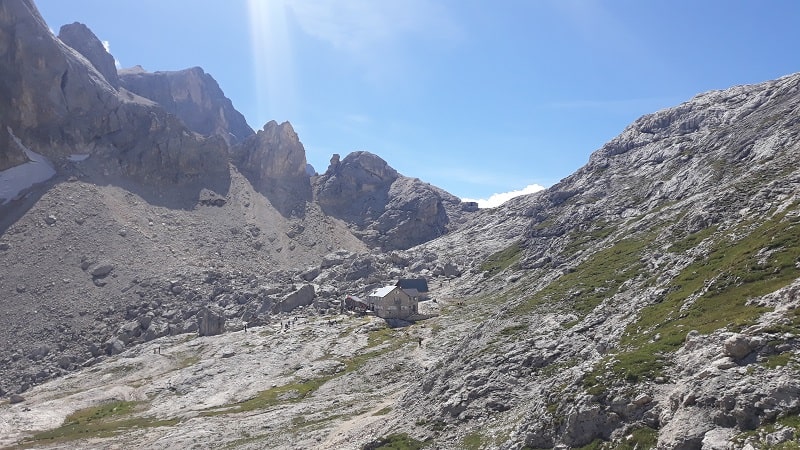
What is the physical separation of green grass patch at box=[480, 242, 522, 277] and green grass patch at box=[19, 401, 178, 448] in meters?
87.0

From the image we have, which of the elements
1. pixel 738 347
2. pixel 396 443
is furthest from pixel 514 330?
pixel 738 347

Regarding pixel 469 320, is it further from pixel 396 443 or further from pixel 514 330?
pixel 396 443

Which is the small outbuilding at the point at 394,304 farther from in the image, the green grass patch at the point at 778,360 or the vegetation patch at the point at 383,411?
the green grass patch at the point at 778,360

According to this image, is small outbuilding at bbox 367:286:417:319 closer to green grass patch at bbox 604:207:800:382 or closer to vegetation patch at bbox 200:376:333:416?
vegetation patch at bbox 200:376:333:416

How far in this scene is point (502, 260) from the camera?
494 ft

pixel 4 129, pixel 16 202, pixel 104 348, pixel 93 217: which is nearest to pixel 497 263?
pixel 104 348

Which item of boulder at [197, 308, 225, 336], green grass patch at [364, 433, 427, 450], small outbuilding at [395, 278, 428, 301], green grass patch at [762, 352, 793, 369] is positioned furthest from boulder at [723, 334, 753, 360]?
boulder at [197, 308, 225, 336]

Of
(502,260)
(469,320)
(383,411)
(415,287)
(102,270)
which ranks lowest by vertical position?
(383,411)

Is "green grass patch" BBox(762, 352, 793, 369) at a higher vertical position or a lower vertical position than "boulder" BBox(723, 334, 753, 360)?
lower

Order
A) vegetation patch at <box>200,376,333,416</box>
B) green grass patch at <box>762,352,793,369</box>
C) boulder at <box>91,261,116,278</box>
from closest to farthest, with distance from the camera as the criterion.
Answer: green grass patch at <box>762,352,793,369</box>, vegetation patch at <box>200,376,333,416</box>, boulder at <box>91,261,116,278</box>

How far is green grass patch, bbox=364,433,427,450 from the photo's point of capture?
131 feet

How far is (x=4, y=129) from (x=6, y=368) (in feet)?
358

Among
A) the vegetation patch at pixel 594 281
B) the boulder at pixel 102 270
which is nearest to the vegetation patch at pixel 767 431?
the vegetation patch at pixel 594 281

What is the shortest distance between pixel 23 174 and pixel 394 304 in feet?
485
